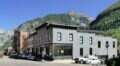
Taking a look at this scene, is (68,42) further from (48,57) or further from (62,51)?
(48,57)

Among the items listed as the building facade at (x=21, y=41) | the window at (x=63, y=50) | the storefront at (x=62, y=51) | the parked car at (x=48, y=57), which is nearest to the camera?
the parked car at (x=48, y=57)

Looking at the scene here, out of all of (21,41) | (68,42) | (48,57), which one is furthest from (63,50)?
(21,41)

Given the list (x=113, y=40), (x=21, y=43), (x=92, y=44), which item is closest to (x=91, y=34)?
(x=92, y=44)

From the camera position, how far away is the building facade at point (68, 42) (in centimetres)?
7844

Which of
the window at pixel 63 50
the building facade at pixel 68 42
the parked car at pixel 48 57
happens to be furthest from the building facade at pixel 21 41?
the parked car at pixel 48 57

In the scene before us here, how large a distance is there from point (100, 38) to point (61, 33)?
1413 centimetres

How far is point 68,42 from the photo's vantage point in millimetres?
80125

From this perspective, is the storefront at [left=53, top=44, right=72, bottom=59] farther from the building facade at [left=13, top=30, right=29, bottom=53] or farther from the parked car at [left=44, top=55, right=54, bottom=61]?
the building facade at [left=13, top=30, right=29, bottom=53]

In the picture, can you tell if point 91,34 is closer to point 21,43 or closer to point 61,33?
point 61,33

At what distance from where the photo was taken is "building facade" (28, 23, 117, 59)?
257 ft

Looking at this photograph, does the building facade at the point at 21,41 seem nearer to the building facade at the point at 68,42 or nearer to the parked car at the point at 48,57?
the building facade at the point at 68,42

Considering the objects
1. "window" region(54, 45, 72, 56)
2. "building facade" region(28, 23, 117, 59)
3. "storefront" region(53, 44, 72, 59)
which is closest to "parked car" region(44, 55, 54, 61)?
"building facade" region(28, 23, 117, 59)

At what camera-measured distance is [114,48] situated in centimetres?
9281

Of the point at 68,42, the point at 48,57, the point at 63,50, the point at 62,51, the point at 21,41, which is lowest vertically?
the point at 48,57
